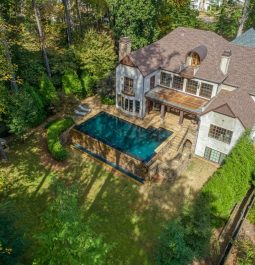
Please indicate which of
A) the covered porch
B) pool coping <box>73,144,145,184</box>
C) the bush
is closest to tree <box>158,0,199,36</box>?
the covered porch

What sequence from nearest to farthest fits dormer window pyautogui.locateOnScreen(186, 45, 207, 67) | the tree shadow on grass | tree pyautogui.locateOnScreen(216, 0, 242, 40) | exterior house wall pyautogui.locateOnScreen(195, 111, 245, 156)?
the tree shadow on grass, exterior house wall pyautogui.locateOnScreen(195, 111, 245, 156), dormer window pyautogui.locateOnScreen(186, 45, 207, 67), tree pyautogui.locateOnScreen(216, 0, 242, 40)

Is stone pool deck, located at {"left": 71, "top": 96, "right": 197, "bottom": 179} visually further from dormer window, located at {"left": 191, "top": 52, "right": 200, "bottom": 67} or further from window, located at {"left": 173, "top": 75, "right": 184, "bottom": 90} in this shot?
dormer window, located at {"left": 191, "top": 52, "right": 200, "bottom": 67}

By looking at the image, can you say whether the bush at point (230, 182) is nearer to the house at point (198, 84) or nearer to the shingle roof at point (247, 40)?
the house at point (198, 84)

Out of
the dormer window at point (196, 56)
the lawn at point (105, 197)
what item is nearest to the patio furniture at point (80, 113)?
the lawn at point (105, 197)

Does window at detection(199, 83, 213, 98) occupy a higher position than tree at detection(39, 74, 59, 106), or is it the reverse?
window at detection(199, 83, 213, 98)

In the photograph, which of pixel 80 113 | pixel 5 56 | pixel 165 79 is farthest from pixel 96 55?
pixel 5 56

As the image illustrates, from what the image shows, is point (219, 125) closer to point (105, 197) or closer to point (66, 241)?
point (105, 197)

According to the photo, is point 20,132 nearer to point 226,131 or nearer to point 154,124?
point 154,124
